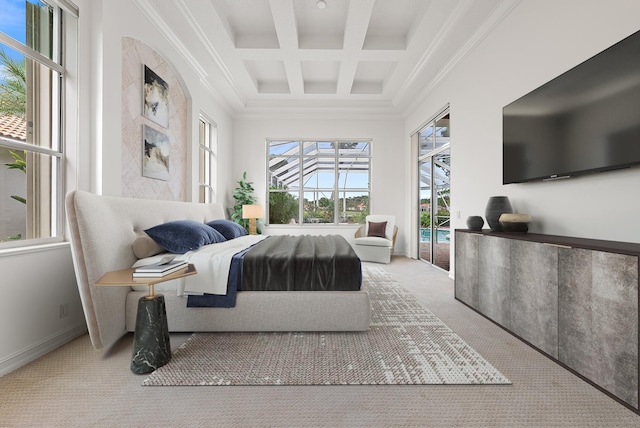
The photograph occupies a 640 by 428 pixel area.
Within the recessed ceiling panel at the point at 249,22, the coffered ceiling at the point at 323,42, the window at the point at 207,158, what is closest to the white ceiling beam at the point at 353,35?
the coffered ceiling at the point at 323,42

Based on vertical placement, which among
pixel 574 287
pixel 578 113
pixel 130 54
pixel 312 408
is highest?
pixel 130 54

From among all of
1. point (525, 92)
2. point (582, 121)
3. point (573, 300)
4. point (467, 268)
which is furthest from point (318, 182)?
point (573, 300)

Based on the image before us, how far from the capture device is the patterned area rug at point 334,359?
1716mm

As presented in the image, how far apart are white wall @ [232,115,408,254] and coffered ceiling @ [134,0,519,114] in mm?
714

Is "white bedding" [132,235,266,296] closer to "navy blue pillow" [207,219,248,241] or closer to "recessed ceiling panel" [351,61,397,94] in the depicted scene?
"navy blue pillow" [207,219,248,241]

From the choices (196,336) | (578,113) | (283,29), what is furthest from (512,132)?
(196,336)

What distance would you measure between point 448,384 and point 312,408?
80cm

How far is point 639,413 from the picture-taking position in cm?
143

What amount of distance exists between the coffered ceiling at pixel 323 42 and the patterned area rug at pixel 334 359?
10.8ft

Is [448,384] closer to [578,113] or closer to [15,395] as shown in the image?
[578,113]

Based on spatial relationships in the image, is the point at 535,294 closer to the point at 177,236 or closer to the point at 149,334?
the point at 149,334

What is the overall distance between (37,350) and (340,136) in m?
5.78

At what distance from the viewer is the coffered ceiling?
3.26 meters

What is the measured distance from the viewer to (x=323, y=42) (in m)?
4.14
